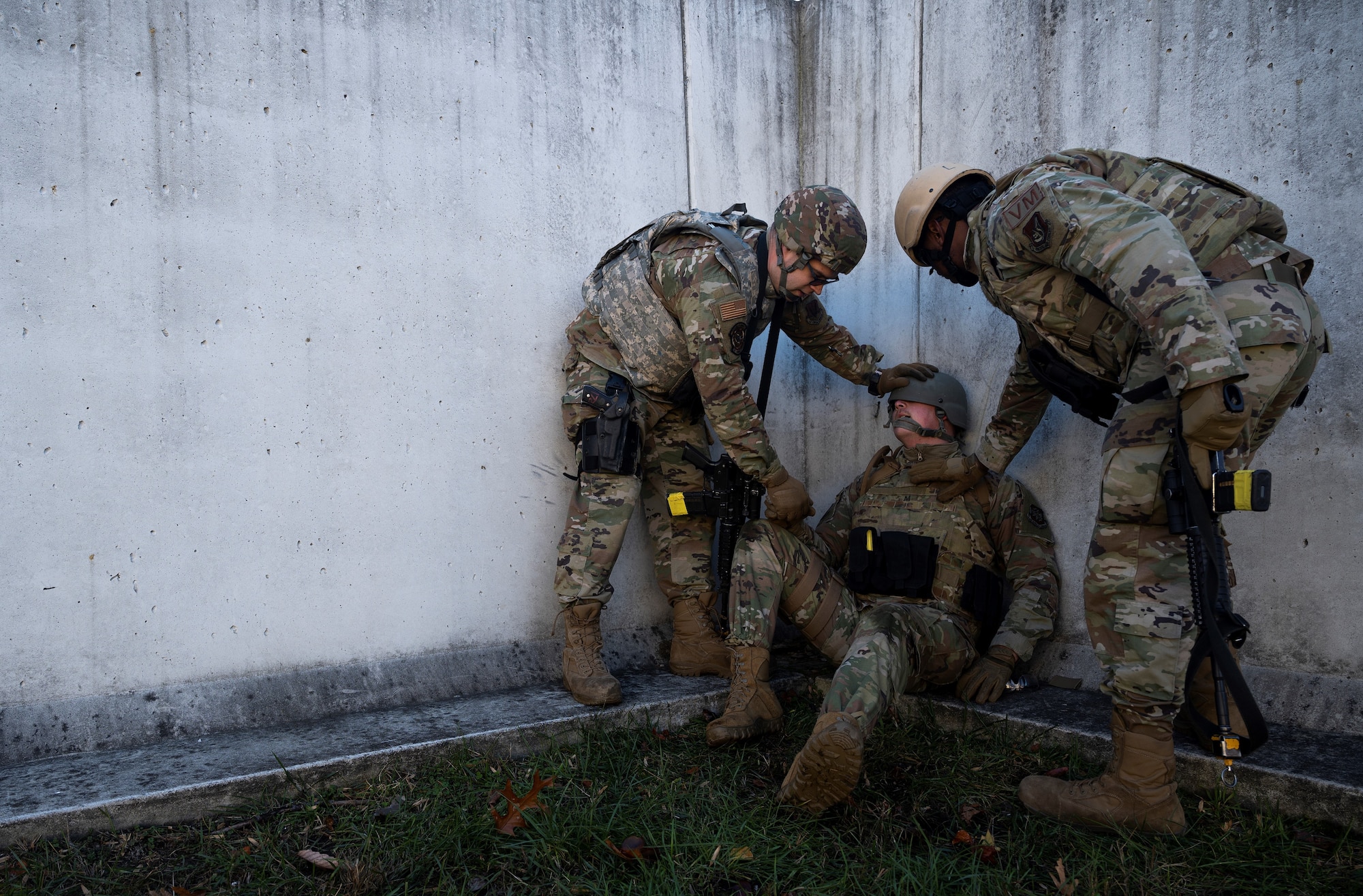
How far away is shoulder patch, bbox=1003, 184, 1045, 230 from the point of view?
2336mm

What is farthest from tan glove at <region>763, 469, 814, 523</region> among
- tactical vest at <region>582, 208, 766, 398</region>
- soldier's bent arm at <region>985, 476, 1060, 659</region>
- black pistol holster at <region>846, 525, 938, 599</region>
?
soldier's bent arm at <region>985, 476, 1060, 659</region>

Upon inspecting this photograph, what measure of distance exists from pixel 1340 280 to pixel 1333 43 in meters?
0.71

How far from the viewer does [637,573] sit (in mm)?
3750

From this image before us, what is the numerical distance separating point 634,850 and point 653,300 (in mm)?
1898

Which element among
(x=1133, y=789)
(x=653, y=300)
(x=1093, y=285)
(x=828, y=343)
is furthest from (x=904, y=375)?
(x=1133, y=789)

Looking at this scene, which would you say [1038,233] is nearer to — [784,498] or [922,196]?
[922,196]

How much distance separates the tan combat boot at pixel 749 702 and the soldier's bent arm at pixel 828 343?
1.37 metres

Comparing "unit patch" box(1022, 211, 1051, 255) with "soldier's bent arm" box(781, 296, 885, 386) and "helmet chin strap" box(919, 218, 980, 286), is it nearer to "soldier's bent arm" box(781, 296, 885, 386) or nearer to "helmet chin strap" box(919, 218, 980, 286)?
"helmet chin strap" box(919, 218, 980, 286)

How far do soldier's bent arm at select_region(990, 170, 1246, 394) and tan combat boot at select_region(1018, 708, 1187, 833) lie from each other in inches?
34.1

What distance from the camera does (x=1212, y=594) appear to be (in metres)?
2.20

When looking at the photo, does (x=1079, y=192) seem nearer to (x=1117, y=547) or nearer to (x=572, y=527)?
(x=1117, y=547)

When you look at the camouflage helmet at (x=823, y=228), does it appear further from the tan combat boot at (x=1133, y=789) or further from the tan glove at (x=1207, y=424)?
the tan combat boot at (x=1133, y=789)

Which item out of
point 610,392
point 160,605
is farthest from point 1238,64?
point 160,605

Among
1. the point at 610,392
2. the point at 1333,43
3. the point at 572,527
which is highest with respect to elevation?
the point at 1333,43
